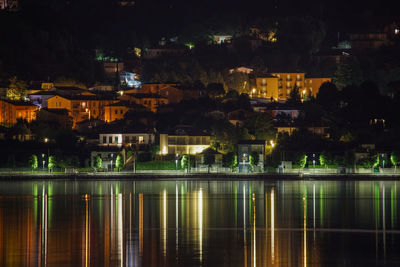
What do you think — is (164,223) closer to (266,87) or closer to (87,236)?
(87,236)

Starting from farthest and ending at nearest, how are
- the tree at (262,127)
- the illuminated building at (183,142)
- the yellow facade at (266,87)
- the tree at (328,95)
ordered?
1. the yellow facade at (266,87)
2. the tree at (328,95)
3. the tree at (262,127)
4. the illuminated building at (183,142)

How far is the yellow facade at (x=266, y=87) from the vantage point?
85688 mm

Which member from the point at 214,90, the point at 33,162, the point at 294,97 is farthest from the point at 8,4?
the point at 33,162

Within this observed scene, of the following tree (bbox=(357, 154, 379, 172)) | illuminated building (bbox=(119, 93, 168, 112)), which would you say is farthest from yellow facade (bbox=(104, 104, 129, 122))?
tree (bbox=(357, 154, 379, 172))

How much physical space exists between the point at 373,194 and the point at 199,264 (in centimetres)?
2207

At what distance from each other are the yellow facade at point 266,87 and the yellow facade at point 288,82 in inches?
62.7

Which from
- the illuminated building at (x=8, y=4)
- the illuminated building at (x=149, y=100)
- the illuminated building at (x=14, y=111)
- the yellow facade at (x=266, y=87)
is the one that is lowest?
the illuminated building at (x=14, y=111)

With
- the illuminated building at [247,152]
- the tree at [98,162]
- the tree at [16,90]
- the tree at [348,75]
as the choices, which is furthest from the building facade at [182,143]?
the tree at [348,75]

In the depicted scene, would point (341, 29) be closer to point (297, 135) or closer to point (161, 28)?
point (161, 28)

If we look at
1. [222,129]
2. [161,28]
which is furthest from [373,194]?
[161,28]

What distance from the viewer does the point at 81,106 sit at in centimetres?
7519

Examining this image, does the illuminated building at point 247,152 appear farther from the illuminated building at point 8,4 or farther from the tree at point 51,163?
the illuminated building at point 8,4

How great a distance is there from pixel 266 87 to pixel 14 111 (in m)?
24.1

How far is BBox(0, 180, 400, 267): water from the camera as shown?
26.2 meters
